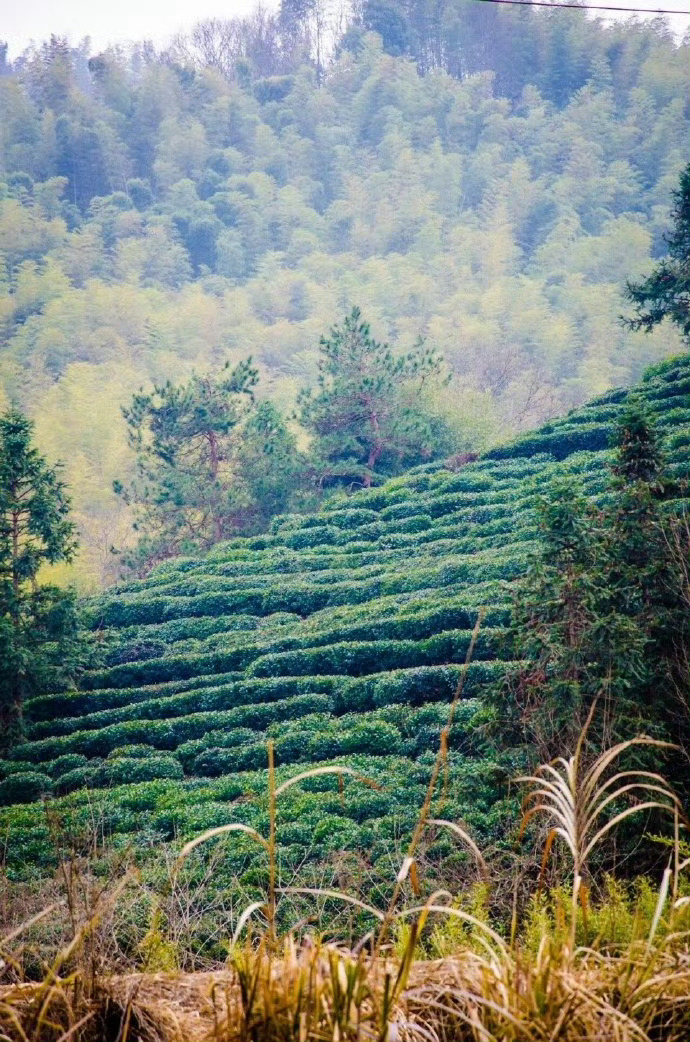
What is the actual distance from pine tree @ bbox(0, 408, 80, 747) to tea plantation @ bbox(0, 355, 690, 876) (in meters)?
0.63

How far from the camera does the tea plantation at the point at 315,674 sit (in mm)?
11773

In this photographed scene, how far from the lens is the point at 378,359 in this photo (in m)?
32.4

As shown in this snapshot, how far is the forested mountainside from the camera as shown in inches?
2085

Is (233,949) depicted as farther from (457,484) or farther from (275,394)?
(275,394)

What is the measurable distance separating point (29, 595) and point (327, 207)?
6416 cm

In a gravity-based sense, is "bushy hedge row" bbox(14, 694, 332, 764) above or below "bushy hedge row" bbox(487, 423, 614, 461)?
below

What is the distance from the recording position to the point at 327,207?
77.2 metres

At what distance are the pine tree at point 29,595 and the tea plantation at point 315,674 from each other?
2.05 feet

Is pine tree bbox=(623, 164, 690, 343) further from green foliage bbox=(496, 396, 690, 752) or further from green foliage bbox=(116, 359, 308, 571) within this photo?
green foliage bbox=(496, 396, 690, 752)

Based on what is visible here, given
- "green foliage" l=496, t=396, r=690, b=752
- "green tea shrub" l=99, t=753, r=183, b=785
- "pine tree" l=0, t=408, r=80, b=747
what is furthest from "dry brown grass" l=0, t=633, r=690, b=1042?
"pine tree" l=0, t=408, r=80, b=747

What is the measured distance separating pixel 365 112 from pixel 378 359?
59630 millimetres

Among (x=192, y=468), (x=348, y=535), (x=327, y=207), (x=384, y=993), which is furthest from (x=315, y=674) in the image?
(x=327, y=207)

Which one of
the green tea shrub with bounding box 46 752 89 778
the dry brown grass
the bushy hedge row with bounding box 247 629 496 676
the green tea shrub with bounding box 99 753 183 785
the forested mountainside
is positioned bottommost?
the green tea shrub with bounding box 99 753 183 785

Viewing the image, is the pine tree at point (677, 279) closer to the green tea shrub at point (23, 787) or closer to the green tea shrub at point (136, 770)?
the green tea shrub at point (136, 770)
